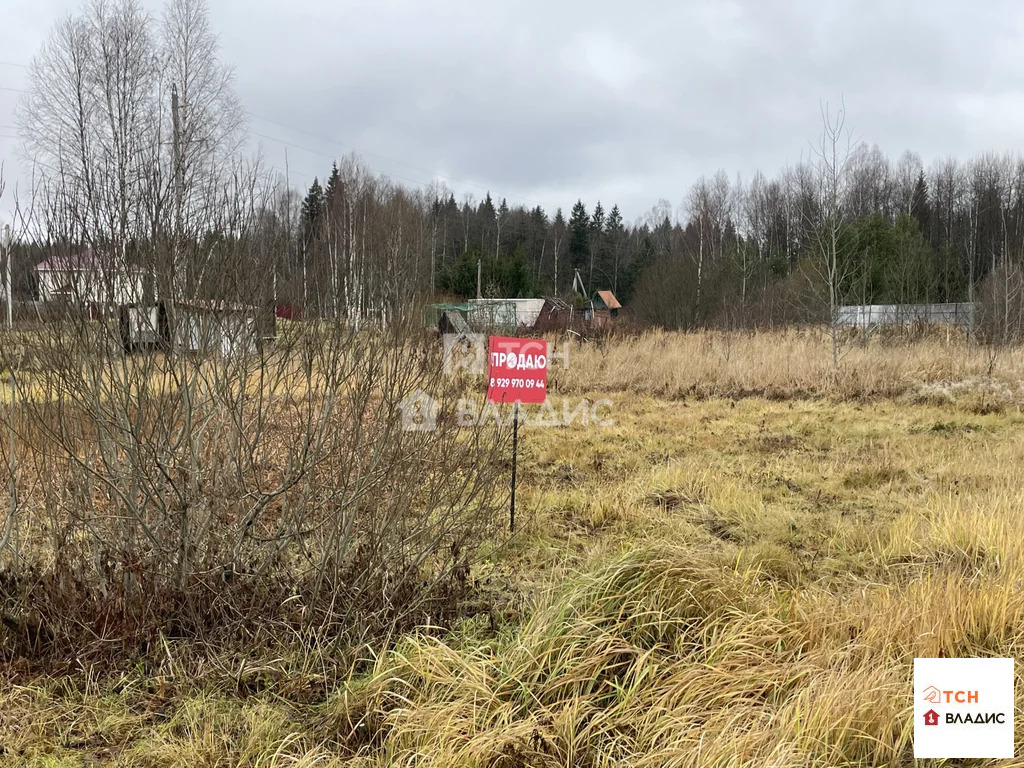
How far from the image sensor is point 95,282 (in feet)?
8.51

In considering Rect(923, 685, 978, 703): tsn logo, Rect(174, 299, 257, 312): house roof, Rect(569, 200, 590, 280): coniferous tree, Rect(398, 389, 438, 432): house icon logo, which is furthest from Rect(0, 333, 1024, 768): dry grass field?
Rect(569, 200, 590, 280): coniferous tree

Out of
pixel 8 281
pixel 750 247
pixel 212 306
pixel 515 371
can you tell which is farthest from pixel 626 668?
pixel 750 247

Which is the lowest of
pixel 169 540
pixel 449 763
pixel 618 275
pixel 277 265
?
pixel 449 763

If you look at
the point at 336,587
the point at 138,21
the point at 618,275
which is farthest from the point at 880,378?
the point at 618,275

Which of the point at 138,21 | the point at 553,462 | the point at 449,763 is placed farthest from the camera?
the point at 138,21

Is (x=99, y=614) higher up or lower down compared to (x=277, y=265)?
lower down

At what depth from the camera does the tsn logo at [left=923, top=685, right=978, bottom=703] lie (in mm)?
1902

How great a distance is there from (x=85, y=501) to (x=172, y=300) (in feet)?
3.67

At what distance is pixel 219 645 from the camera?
2662 millimetres

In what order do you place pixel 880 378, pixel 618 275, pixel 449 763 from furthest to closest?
pixel 618 275 < pixel 880 378 < pixel 449 763

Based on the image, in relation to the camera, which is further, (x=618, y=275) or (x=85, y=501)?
(x=618, y=275)

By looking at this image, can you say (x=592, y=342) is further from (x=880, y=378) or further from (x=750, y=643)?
(x=750, y=643)

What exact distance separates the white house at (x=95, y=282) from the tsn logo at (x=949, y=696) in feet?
10.6

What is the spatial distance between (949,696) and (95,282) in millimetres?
3480
